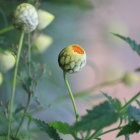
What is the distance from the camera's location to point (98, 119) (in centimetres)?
16

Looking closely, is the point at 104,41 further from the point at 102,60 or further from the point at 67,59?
the point at 67,59

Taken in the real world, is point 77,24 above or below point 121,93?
above

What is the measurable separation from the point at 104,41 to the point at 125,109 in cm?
49

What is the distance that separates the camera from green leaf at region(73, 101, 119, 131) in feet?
0.52

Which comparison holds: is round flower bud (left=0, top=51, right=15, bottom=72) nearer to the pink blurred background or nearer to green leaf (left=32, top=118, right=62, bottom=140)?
green leaf (left=32, top=118, right=62, bottom=140)

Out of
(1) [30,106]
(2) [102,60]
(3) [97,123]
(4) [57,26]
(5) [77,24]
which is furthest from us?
(2) [102,60]

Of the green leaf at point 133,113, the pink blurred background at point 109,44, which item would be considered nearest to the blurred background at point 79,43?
the pink blurred background at point 109,44

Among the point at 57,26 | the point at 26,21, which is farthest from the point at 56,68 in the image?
the point at 26,21

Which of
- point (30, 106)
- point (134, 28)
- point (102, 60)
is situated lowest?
point (30, 106)

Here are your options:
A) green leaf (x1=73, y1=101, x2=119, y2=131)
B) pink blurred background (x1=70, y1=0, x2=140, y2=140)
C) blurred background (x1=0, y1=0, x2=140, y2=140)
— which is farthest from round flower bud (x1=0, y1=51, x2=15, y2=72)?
pink blurred background (x1=70, y1=0, x2=140, y2=140)

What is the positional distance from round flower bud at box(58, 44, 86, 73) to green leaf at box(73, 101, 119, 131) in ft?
0.17

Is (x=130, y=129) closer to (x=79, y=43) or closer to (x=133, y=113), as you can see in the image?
(x=133, y=113)

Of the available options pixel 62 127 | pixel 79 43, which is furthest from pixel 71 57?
pixel 79 43

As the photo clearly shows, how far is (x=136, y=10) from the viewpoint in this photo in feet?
2.96
